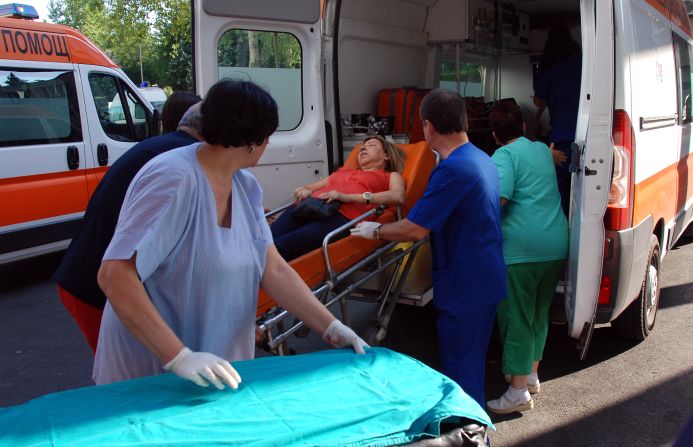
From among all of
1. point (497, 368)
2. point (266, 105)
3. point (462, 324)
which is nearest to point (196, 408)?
point (266, 105)

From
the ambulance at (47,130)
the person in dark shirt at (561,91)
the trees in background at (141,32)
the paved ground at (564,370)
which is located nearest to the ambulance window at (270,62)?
the paved ground at (564,370)

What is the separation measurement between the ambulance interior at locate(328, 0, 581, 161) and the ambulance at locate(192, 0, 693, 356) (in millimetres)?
19

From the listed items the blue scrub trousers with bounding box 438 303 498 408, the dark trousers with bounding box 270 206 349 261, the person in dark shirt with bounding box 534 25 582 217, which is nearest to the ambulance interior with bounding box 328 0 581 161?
the person in dark shirt with bounding box 534 25 582 217

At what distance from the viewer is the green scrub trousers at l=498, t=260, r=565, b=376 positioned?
12.2ft

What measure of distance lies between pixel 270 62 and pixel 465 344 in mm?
2654

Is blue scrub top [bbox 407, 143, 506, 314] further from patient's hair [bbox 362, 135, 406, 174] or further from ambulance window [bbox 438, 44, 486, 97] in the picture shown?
ambulance window [bbox 438, 44, 486, 97]

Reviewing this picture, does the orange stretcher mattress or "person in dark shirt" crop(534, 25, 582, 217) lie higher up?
"person in dark shirt" crop(534, 25, 582, 217)

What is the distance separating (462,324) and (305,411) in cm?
174

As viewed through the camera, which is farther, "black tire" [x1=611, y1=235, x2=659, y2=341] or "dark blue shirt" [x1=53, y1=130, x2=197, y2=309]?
"black tire" [x1=611, y1=235, x2=659, y2=341]

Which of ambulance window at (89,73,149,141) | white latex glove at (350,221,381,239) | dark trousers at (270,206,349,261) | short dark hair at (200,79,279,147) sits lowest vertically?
dark trousers at (270,206,349,261)

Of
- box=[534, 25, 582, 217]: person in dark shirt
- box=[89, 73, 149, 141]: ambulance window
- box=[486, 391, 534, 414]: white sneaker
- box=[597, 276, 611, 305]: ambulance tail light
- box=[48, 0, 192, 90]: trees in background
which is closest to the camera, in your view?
box=[597, 276, 611, 305]: ambulance tail light

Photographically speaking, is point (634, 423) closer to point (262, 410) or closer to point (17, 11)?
point (262, 410)

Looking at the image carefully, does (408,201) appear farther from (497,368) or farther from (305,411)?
(305,411)

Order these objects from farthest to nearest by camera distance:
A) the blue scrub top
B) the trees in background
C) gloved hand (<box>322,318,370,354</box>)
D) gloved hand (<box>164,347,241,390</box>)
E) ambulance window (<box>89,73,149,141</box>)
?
the trees in background → ambulance window (<box>89,73,149,141</box>) → the blue scrub top → gloved hand (<box>322,318,370,354</box>) → gloved hand (<box>164,347,241,390</box>)
